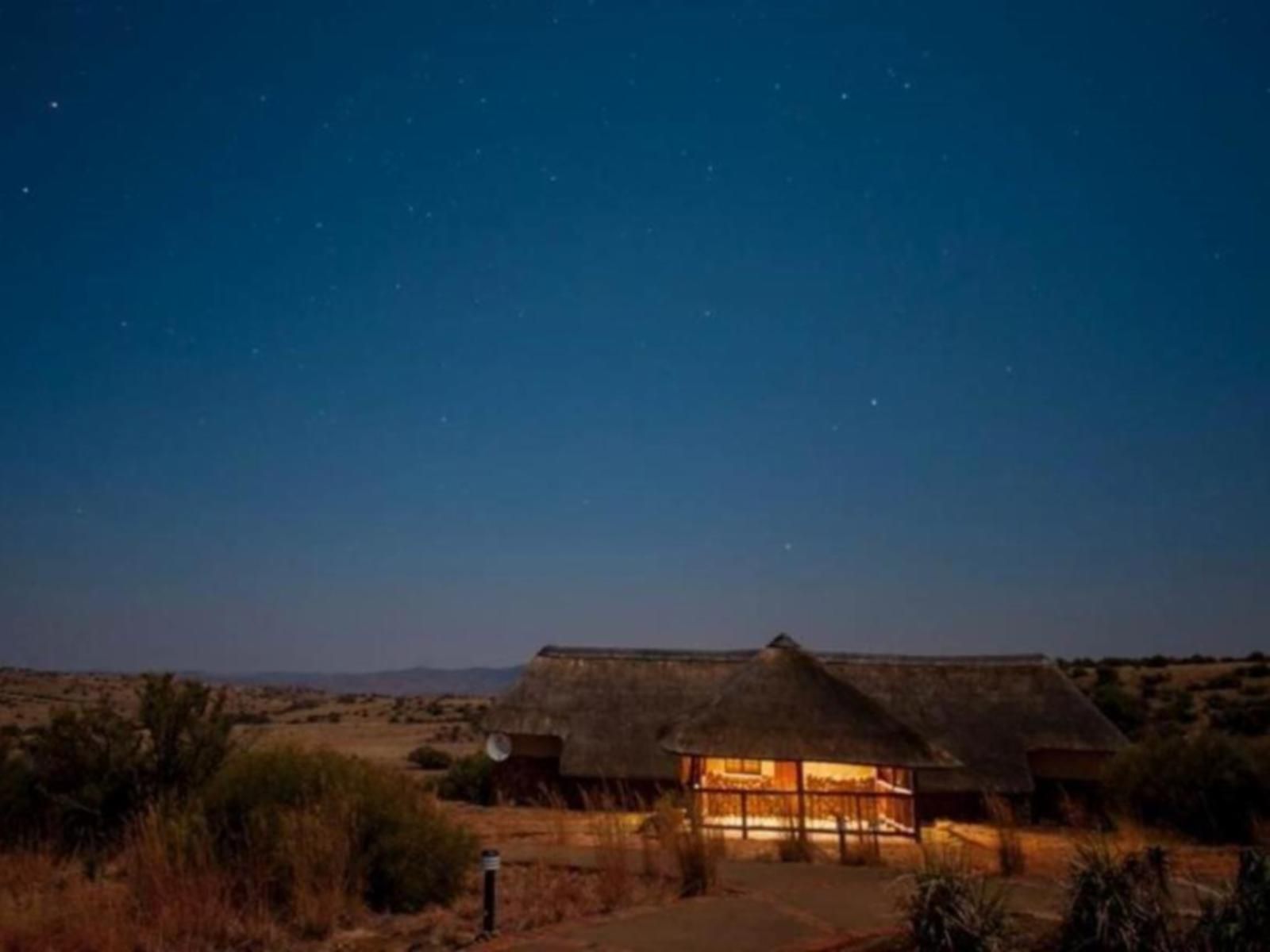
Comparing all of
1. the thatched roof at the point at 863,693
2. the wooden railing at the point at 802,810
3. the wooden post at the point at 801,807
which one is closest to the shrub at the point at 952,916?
the wooden post at the point at 801,807

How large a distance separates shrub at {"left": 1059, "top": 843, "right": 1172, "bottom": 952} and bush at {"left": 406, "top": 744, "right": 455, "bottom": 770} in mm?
26802

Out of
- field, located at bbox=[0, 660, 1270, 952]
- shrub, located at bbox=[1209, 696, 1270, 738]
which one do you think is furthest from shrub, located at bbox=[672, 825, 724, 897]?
shrub, located at bbox=[1209, 696, 1270, 738]

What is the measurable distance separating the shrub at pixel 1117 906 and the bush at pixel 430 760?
87.9 ft

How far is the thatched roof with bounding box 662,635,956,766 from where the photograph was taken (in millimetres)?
18062

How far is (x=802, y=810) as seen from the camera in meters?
16.6

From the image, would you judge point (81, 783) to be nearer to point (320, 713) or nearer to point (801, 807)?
point (801, 807)

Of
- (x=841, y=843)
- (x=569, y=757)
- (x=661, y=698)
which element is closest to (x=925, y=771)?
(x=661, y=698)

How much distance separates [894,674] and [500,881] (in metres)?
17.2

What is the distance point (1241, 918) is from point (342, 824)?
6.95 meters

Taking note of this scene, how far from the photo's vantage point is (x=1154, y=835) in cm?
1694

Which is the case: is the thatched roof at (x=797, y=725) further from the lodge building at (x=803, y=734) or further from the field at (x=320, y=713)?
the field at (x=320, y=713)

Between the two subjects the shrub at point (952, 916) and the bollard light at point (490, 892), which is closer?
the shrub at point (952, 916)

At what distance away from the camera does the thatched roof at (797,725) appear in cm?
1806

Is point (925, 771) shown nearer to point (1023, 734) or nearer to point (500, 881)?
point (1023, 734)
